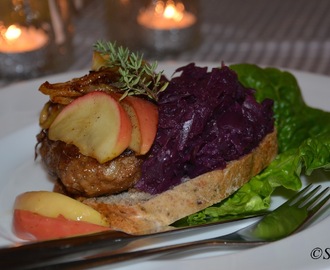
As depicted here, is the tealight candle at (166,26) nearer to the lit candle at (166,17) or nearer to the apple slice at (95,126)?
the lit candle at (166,17)

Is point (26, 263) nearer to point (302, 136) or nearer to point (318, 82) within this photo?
point (302, 136)

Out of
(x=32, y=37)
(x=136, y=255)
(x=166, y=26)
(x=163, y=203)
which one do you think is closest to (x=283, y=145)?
(x=163, y=203)

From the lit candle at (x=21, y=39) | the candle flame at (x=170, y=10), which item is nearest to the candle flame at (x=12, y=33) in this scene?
the lit candle at (x=21, y=39)

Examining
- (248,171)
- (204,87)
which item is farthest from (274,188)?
(204,87)

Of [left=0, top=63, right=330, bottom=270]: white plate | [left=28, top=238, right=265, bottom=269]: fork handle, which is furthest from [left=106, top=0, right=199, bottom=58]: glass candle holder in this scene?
[left=28, top=238, right=265, bottom=269]: fork handle

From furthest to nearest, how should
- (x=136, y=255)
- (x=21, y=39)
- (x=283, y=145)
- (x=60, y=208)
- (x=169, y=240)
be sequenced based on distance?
(x=21, y=39)
(x=283, y=145)
(x=60, y=208)
(x=169, y=240)
(x=136, y=255)

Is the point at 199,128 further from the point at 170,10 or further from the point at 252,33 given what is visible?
the point at 252,33
